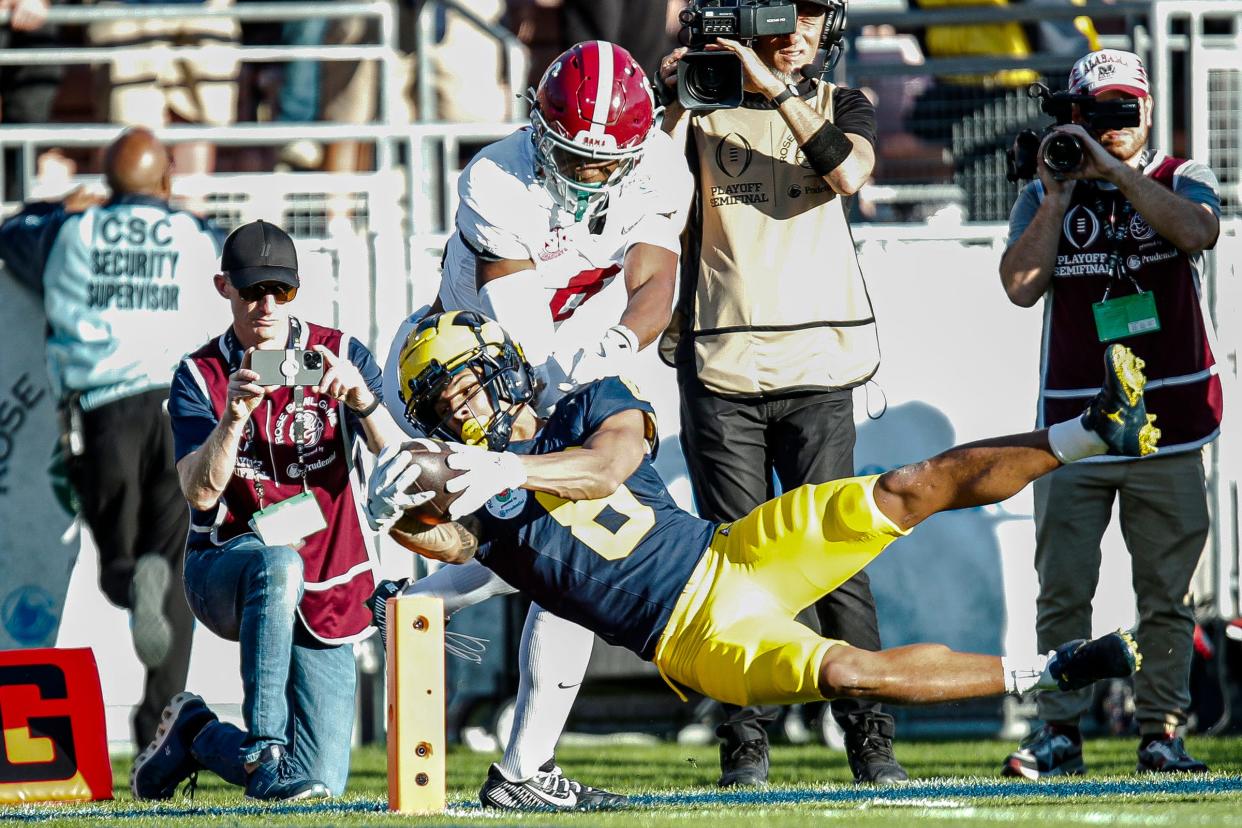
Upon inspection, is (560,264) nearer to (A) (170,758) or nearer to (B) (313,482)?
(B) (313,482)

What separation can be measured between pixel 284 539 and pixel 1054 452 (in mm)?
2298

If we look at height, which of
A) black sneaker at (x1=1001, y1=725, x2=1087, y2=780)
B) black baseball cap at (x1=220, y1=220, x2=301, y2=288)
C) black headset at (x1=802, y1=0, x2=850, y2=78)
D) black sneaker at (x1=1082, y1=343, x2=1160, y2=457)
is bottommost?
black sneaker at (x1=1001, y1=725, x2=1087, y2=780)

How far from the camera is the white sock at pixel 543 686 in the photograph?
5.07m

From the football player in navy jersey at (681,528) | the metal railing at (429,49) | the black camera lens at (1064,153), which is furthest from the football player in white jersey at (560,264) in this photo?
the metal railing at (429,49)

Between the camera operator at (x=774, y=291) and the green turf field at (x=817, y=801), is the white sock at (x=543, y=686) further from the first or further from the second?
the camera operator at (x=774, y=291)

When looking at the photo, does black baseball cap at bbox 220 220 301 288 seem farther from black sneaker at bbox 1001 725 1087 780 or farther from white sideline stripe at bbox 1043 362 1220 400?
black sneaker at bbox 1001 725 1087 780

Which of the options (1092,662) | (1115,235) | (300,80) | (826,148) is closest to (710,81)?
(826,148)

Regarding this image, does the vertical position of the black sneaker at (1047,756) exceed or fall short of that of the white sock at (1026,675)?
it falls short

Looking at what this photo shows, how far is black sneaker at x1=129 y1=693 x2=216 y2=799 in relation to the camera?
573 centimetres

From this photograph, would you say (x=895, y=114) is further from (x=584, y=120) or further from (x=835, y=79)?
(x=584, y=120)

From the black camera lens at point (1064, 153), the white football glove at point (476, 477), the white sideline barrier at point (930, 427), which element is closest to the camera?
the white football glove at point (476, 477)

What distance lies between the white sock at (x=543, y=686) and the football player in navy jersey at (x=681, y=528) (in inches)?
10.9

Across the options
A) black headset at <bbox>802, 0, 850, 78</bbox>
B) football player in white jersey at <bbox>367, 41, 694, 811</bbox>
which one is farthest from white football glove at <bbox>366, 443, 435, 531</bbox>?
black headset at <bbox>802, 0, 850, 78</bbox>

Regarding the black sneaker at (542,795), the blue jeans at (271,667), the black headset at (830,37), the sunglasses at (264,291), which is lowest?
the black sneaker at (542,795)
